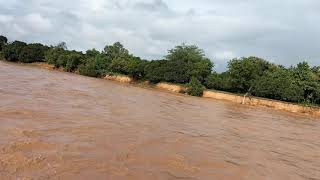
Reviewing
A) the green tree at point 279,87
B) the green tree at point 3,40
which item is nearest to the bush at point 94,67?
the green tree at point 3,40

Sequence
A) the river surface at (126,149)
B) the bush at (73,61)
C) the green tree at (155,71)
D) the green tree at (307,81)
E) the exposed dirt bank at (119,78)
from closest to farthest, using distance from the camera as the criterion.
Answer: the river surface at (126,149)
the green tree at (307,81)
the green tree at (155,71)
the exposed dirt bank at (119,78)
the bush at (73,61)

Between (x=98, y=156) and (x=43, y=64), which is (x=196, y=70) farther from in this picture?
(x=98, y=156)

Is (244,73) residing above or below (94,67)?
above

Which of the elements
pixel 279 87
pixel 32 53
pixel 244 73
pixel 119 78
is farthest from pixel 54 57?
pixel 279 87

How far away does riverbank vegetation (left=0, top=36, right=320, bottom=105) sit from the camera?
63375 mm

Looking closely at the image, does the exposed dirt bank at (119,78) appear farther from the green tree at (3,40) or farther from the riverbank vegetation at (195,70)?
the green tree at (3,40)

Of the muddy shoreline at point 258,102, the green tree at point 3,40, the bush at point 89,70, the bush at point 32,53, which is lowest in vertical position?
the muddy shoreline at point 258,102

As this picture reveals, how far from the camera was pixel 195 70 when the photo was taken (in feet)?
246

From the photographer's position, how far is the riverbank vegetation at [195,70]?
63.4 metres

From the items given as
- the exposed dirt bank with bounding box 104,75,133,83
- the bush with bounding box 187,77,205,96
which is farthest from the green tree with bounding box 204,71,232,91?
the exposed dirt bank with bounding box 104,75,133,83

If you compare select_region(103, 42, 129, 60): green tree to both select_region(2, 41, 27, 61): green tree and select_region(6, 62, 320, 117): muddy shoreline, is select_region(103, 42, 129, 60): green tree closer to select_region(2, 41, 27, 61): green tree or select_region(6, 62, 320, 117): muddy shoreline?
select_region(2, 41, 27, 61): green tree

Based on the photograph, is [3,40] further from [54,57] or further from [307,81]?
[307,81]

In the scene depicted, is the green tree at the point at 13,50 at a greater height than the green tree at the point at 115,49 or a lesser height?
lesser

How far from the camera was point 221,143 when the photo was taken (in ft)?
61.7
